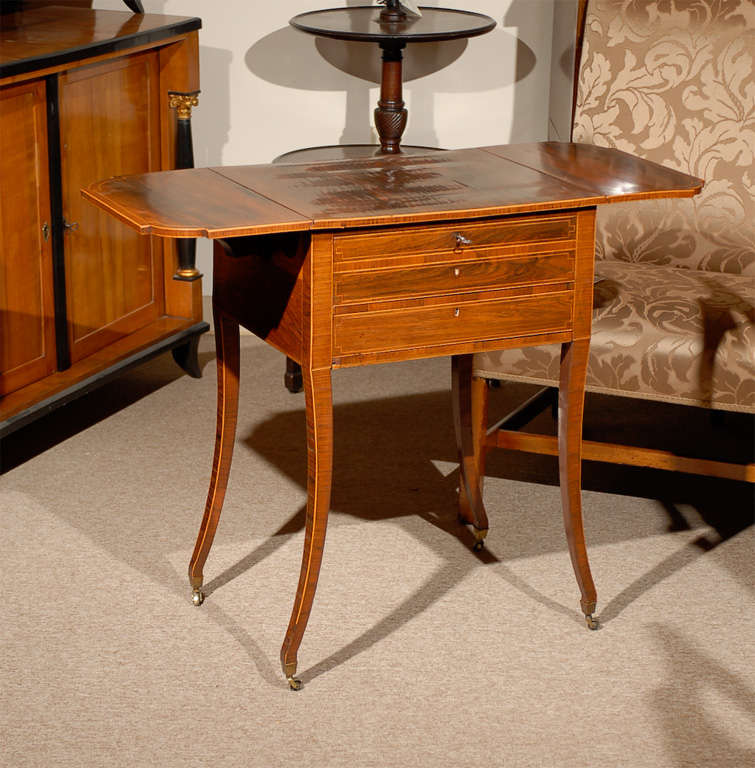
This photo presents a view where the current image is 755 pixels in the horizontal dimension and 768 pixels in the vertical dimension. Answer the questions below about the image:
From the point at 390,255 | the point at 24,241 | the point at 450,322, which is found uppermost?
the point at 390,255

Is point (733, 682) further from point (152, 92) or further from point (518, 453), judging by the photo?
point (152, 92)

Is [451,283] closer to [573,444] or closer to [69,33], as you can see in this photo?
[573,444]

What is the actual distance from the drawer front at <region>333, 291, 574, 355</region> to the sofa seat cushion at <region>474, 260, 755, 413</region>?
1.37 feet

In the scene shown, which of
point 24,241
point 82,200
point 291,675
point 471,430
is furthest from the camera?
point 82,200

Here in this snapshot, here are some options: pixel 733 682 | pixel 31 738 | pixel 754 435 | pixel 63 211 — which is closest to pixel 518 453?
pixel 754 435

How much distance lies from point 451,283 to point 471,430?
682mm

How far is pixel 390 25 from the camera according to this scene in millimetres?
3527

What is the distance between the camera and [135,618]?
254 centimetres

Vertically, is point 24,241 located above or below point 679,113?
below

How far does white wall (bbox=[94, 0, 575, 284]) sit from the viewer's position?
4.16 meters

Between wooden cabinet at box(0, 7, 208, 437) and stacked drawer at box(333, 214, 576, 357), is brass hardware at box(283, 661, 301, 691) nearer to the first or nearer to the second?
stacked drawer at box(333, 214, 576, 357)

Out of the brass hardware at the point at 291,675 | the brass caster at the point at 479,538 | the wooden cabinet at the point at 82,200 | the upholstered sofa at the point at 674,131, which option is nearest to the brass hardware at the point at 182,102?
the wooden cabinet at the point at 82,200

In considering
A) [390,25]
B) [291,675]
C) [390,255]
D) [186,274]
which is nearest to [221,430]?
[291,675]

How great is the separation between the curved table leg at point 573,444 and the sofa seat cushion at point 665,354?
1.10ft
